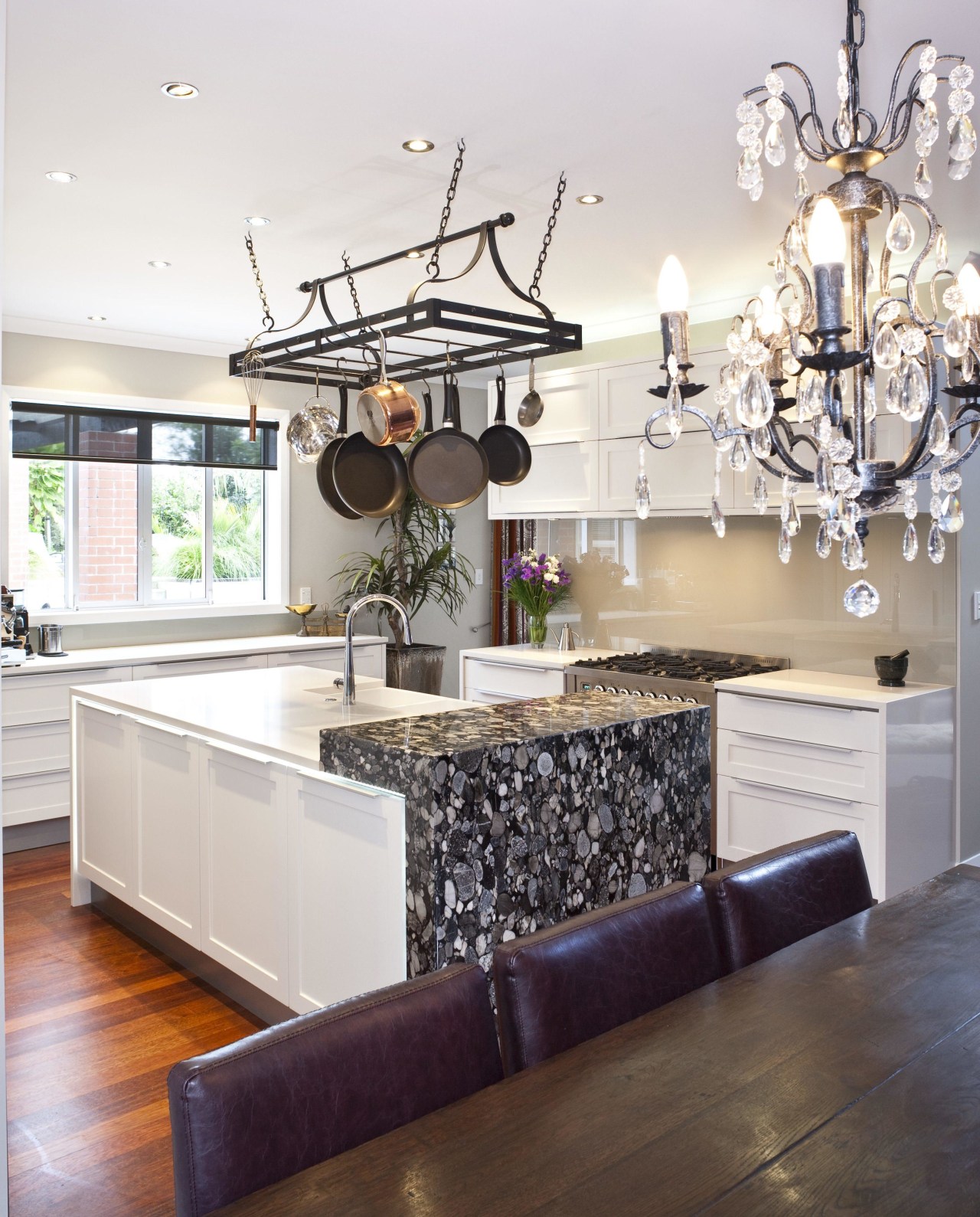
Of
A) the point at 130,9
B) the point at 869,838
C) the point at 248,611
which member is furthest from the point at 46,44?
the point at 248,611

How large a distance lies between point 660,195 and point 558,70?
957mm

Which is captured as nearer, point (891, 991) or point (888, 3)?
point (891, 991)

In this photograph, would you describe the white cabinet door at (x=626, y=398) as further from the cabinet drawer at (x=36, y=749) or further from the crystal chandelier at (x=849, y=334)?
the cabinet drawer at (x=36, y=749)

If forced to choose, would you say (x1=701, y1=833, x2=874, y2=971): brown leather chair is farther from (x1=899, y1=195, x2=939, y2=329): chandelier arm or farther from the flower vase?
the flower vase

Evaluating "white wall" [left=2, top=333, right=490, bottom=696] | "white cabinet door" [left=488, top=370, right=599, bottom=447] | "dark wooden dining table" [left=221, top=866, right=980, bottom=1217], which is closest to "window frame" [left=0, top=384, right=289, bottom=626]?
"white wall" [left=2, top=333, right=490, bottom=696]

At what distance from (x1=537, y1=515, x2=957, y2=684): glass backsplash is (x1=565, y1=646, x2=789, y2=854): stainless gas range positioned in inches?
3.1

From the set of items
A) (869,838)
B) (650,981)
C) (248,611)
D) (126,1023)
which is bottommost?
(126,1023)

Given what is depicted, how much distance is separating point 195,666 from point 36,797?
38.2 inches

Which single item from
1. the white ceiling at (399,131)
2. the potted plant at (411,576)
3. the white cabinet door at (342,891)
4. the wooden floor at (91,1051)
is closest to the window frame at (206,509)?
the potted plant at (411,576)

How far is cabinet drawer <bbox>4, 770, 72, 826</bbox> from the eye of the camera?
466 centimetres

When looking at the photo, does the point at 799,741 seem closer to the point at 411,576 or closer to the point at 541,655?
the point at 541,655

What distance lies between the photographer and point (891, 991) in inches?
56.3

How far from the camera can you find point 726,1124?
110cm

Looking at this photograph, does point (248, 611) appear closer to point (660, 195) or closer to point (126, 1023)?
point (126, 1023)
